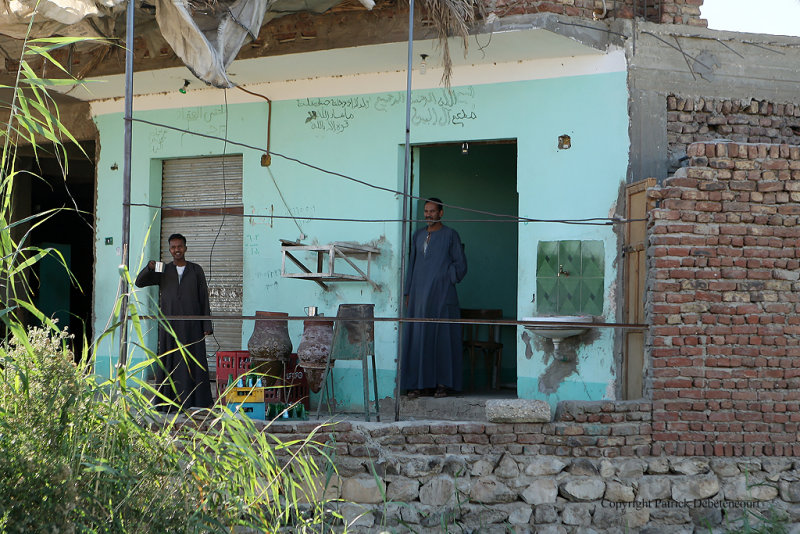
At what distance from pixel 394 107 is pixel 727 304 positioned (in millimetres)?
3523

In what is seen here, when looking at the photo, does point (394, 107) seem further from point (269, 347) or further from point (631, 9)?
point (269, 347)

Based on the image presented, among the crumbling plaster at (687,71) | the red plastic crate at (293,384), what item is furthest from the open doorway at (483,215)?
the crumbling plaster at (687,71)

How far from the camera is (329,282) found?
26.2ft

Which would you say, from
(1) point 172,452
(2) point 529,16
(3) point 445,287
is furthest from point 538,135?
(1) point 172,452

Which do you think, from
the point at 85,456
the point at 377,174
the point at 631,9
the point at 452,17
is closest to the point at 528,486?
the point at 85,456

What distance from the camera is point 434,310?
770 cm

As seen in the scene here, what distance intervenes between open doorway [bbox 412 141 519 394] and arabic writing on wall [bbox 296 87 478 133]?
2.09m

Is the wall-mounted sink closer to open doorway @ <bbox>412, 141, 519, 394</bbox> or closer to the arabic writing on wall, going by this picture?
the arabic writing on wall

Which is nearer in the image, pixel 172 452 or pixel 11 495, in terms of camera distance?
pixel 11 495

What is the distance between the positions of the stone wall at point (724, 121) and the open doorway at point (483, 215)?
10.1ft

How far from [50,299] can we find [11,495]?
934cm

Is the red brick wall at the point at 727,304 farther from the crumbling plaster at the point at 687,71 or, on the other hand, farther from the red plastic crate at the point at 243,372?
the red plastic crate at the point at 243,372

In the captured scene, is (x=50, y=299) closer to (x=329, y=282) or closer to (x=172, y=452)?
(x=329, y=282)

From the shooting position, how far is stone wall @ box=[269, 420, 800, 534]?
18.4 feet
